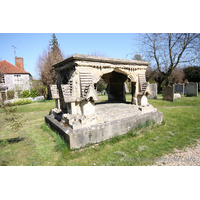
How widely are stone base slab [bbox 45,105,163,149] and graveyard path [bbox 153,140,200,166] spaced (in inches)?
90.6

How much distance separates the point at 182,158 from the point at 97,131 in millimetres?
3427

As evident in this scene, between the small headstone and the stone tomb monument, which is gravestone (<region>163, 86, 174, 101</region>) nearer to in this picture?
the stone tomb monument

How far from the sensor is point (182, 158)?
4.89 metres

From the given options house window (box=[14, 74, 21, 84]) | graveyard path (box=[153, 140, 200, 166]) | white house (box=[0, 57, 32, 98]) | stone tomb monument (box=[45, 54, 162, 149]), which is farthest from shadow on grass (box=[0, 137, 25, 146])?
house window (box=[14, 74, 21, 84])

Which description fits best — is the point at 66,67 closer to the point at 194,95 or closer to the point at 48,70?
the point at 48,70

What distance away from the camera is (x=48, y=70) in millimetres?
22000

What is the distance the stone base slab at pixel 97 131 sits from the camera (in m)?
5.36

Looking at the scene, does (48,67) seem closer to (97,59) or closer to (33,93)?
(33,93)

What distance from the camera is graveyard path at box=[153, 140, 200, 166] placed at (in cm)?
457

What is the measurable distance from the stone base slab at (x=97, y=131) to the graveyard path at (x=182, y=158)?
2.30 m

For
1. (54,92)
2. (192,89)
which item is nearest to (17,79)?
(54,92)

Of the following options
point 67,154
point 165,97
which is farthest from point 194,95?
point 67,154

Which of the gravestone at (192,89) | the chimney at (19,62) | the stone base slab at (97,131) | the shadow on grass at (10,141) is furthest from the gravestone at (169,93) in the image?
the chimney at (19,62)

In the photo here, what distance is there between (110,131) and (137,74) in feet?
13.6
